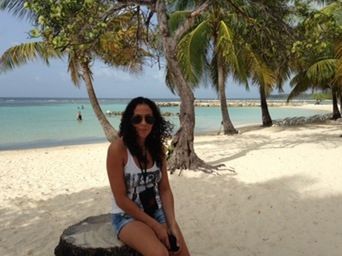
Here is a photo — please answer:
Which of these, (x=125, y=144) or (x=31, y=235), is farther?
(x=31, y=235)

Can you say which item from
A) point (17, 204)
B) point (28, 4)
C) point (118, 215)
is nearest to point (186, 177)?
point (17, 204)

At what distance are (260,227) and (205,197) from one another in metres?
1.50

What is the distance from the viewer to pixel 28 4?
5.47 m

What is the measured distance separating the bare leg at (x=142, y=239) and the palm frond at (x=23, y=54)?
39.7 ft

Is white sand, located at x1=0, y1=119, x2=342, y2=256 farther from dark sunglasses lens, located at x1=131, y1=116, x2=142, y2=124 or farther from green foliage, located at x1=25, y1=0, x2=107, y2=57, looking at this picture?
green foliage, located at x1=25, y1=0, x2=107, y2=57

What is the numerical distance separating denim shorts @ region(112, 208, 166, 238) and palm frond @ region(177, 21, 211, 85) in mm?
11794

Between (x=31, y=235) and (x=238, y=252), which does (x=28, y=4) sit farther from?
(x=238, y=252)

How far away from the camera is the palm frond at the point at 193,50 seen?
1490cm

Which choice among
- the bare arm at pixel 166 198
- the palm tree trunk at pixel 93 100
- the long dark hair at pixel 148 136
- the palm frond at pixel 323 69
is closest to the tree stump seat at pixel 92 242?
the bare arm at pixel 166 198

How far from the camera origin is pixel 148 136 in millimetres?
3387

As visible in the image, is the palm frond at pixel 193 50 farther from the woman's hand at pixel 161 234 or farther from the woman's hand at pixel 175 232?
the woman's hand at pixel 161 234

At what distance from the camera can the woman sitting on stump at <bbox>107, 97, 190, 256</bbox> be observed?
10.1 feet

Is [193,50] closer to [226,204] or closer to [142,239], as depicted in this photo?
[226,204]

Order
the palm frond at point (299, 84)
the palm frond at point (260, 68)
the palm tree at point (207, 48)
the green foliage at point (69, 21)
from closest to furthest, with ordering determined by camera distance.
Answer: the green foliage at point (69, 21) < the palm tree at point (207, 48) < the palm frond at point (260, 68) < the palm frond at point (299, 84)
